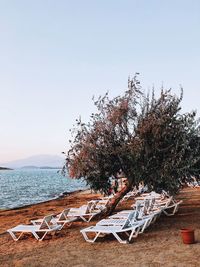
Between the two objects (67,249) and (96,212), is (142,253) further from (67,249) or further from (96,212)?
(96,212)

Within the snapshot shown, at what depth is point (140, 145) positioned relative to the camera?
1457cm

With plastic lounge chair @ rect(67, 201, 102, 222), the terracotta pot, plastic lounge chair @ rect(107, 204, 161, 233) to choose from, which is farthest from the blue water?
the terracotta pot

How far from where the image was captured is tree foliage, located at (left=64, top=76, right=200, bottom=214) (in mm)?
14578

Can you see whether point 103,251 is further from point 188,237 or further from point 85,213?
point 85,213

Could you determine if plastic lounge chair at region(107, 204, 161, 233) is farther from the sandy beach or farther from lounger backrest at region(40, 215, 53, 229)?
lounger backrest at region(40, 215, 53, 229)

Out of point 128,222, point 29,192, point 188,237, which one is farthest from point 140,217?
point 29,192

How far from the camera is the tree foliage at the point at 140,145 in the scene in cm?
1458

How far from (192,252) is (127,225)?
2.52 m

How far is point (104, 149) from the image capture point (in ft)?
50.2

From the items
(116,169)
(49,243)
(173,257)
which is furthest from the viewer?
(116,169)

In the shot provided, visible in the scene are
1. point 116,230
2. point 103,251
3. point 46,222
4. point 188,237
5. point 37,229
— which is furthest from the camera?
point 46,222

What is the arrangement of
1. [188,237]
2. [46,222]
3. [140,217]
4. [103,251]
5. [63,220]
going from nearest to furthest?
[103,251], [188,237], [46,222], [140,217], [63,220]

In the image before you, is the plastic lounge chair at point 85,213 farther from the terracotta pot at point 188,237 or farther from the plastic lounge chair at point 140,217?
the terracotta pot at point 188,237

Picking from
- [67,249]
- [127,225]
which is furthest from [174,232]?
[67,249]
